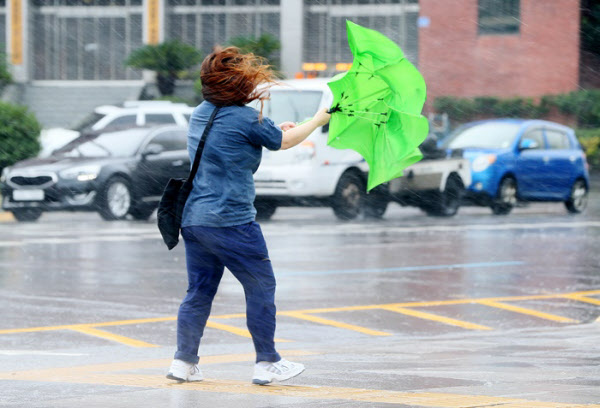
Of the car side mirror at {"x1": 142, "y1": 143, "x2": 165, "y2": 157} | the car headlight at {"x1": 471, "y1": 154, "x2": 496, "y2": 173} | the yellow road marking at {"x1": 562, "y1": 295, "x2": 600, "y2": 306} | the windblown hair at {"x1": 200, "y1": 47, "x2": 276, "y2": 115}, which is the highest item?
the windblown hair at {"x1": 200, "y1": 47, "x2": 276, "y2": 115}

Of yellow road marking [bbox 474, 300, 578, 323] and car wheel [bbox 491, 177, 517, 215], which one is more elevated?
yellow road marking [bbox 474, 300, 578, 323]

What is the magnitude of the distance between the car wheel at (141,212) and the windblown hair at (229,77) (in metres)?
14.3

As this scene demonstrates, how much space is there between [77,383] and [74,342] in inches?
88.9

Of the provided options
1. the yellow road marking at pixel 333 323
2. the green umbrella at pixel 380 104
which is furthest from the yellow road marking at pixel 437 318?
the green umbrella at pixel 380 104

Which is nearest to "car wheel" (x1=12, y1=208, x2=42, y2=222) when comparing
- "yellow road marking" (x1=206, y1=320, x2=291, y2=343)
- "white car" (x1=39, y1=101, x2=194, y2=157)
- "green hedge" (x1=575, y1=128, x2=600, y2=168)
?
"white car" (x1=39, y1=101, x2=194, y2=157)

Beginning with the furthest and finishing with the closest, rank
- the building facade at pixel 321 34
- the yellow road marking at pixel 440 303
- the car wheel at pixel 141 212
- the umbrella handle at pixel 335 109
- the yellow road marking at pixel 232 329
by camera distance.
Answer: the building facade at pixel 321 34 < the car wheel at pixel 141 212 < the yellow road marking at pixel 440 303 < the yellow road marking at pixel 232 329 < the umbrella handle at pixel 335 109

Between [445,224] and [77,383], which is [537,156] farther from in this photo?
[77,383]

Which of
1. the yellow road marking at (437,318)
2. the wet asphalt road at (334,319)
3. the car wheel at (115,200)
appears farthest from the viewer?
the car wheel at (115,200)

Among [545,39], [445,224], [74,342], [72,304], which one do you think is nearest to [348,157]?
[445,224]

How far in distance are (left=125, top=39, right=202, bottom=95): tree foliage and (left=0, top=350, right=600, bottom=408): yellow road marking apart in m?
31.7

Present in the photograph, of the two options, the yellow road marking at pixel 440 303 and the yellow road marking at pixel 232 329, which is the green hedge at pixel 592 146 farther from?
the yellow road marking at pixel 232 329

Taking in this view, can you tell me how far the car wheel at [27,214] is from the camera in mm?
20938

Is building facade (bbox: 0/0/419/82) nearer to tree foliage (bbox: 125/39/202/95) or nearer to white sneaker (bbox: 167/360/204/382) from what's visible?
tree foliage (bbox: 125/39/202/95)

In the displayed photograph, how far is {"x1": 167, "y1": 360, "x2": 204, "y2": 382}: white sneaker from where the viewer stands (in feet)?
22.8
